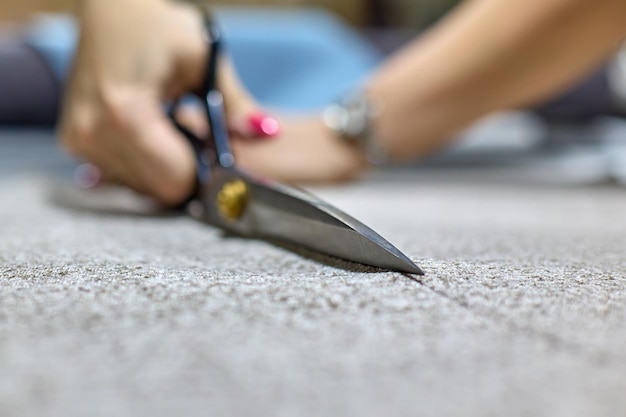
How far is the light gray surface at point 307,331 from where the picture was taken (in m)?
0.18

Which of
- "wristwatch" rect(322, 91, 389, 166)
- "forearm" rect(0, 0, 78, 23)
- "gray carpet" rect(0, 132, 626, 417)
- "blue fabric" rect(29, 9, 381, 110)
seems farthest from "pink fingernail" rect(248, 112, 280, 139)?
"forearm" rect(0, 0, 78, 23)

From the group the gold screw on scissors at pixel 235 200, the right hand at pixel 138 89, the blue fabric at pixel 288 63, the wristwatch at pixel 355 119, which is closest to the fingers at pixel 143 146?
the right hand at pixel 138 89

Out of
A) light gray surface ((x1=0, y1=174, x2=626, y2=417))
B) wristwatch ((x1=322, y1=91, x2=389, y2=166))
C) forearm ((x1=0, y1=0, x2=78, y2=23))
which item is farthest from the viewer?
forearm ((x1=0, y1=0, x2=78, y2=23))

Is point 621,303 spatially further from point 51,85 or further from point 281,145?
point 51,85

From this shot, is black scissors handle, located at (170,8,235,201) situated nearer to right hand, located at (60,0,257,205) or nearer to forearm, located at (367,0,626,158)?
right hand, located at (60,0,257,205)

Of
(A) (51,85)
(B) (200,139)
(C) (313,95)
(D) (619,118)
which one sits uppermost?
(D) (619,118)

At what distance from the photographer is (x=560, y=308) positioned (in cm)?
26

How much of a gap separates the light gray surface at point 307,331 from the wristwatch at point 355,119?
44cm

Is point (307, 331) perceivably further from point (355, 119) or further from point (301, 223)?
point (355, 119)

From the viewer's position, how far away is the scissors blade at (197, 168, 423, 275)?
324mm

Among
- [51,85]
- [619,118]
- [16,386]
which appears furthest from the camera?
[619,118]

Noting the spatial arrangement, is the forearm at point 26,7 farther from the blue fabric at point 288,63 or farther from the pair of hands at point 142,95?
the pair of hands at point 142,95

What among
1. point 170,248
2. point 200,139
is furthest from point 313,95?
point 170,248

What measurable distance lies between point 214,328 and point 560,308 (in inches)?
4.9
